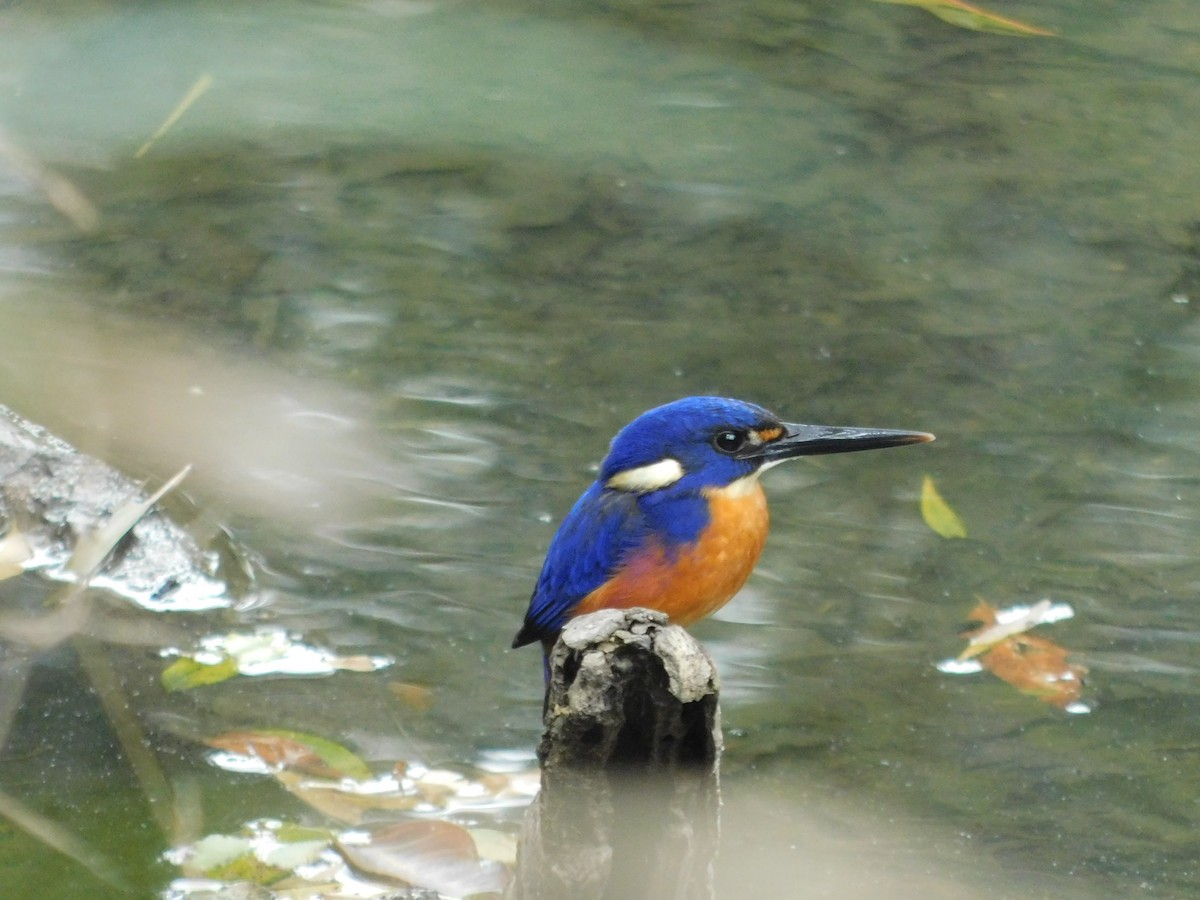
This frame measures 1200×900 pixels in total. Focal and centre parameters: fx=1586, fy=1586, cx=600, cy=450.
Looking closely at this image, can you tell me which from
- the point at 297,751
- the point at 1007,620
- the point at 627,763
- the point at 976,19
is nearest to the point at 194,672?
the point at 297,751

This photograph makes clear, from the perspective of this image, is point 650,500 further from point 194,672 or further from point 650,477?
point 194,672

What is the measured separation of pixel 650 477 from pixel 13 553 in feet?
6.13

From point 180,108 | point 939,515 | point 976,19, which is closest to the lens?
point 939,515

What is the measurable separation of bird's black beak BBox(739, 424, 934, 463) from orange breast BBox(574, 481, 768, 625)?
3.9 inches

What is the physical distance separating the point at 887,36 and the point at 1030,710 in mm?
4389

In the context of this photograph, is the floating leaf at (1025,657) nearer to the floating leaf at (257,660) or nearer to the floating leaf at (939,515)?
the floating leaf at (939,515)

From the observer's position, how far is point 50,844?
3102 millimetres

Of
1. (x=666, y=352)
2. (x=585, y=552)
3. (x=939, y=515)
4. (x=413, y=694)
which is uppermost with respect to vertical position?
(x=585, y=552)

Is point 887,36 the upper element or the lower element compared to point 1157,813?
upper

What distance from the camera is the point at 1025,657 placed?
13.0ft

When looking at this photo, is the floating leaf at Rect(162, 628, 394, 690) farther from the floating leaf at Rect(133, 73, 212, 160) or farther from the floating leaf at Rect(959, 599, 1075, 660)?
the floating leaf at Rect(133, 73, 212, 160)

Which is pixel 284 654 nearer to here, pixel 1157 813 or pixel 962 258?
pixel 1157 813

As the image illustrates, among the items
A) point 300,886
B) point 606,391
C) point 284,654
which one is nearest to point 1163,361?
point 606,391

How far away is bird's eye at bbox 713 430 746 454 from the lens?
3.03 meters
